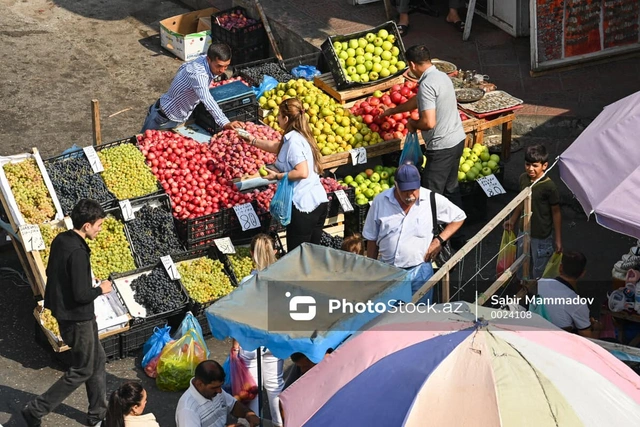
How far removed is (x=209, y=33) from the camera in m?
13.0

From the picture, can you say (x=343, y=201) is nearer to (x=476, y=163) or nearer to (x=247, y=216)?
(x=247, y=216)

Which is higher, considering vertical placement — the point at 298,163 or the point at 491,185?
the point at 298,163

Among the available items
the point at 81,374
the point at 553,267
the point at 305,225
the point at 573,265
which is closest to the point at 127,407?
the point at 81,374

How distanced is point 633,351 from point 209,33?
825cm

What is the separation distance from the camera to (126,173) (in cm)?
881

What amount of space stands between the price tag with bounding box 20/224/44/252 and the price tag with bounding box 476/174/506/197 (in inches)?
157

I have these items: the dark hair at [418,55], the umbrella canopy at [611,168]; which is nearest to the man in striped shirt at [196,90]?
the dark hair at [418,55]

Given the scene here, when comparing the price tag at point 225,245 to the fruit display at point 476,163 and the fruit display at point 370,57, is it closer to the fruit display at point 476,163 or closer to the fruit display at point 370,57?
the fruit display at point 476,163

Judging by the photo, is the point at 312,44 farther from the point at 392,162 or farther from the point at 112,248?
the point at 112,248

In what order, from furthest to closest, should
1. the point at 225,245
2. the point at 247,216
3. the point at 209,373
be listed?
1. the point at 247,216
2. the point at 225,245
3. the point at 209,373

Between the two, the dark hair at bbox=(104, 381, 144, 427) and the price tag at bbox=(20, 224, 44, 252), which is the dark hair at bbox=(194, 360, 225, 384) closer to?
the dark hair at bbox=(104, 381, 144, 427)

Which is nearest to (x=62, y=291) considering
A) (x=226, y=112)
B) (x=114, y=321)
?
(x=114, y=321)

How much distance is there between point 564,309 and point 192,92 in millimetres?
4087

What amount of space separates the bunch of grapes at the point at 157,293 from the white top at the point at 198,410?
1824mm
